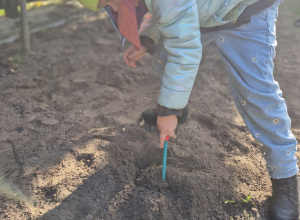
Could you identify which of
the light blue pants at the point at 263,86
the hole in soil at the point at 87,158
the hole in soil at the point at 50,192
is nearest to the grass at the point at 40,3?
the hole in soil at the point at 87,158

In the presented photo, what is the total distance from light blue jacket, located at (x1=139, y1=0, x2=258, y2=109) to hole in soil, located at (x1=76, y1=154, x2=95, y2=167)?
60cm

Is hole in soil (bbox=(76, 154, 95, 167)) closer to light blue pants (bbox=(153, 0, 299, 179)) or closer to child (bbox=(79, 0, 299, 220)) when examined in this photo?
child (bbox=(79, 0, 299, 220))

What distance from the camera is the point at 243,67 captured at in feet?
5.74

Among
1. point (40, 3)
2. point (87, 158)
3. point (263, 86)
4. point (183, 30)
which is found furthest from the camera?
point (40, 3)

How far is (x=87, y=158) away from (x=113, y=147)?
6.8 inches

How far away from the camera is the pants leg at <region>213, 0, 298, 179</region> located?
5.67 feet

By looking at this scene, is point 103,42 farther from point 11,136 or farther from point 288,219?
point 288,219

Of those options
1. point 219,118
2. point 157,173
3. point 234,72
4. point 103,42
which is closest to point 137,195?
point 157,173

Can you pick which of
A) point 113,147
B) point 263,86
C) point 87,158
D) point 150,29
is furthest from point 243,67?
point 87,158

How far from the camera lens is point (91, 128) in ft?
7.55

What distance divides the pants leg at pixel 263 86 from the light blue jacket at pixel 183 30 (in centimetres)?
12

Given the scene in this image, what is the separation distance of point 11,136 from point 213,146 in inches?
50.7

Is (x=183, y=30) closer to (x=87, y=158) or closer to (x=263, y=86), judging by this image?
(x=263, y=86)

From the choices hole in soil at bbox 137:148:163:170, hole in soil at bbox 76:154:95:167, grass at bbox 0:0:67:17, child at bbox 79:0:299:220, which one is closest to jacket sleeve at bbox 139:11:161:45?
child at bbox 79:0:299:220
